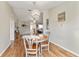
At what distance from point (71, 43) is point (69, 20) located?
38.2 inches

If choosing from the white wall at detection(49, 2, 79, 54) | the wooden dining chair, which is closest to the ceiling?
the white wall at detection(49, 2, 79, 54)

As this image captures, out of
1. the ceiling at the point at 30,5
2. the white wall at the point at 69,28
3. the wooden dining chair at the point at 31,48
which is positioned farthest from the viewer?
the ceiling at the point at 30,5

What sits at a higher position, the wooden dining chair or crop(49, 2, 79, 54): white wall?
crop(49, 2, 79, 54): white wall

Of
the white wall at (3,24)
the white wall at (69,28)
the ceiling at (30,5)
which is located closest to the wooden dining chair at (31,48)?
the white wall at (3,24)

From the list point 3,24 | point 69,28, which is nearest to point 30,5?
point 3,24

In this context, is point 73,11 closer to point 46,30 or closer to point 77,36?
point 77,36

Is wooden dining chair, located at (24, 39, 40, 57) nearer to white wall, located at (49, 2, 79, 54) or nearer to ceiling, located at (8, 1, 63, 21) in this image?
white wall, located at (49, 2, 79, 54)

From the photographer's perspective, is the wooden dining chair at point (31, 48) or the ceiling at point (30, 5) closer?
the wooden dining chair at point (31, 48)

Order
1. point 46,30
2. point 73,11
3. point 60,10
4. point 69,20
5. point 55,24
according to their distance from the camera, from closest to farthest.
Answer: point 73,11 < point 69,20 < point 60,10 < point 55,24 < point 46,30

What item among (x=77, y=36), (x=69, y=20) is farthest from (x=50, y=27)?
(x=77, y=36)

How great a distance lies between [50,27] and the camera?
24.9ft

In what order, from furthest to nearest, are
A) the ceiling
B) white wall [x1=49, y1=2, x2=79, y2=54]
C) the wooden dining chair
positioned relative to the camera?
the ceiling
white wall [x1=49, y1=2, x2=79, y2=54]
the wooden dining chair

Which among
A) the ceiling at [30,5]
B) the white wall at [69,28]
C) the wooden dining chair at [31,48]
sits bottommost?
the wooden dining chair at [31,48]

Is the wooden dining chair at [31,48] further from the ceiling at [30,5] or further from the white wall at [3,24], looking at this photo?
the ceiling at [30,5]
